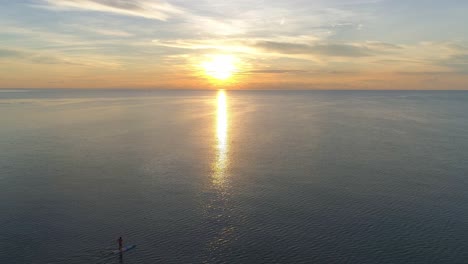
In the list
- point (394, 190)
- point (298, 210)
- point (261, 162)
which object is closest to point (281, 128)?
point (261, 162)

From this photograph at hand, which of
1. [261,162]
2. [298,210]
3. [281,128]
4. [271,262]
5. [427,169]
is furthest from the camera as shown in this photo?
[281,128]

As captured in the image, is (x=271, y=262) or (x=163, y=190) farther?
(x=163, y=190)

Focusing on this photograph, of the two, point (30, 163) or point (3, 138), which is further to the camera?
point (3, 138)

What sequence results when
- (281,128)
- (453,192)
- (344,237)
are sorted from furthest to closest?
(281,128)
(453,192)
(344,237)

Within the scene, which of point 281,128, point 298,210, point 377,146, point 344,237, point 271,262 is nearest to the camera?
point 271,262

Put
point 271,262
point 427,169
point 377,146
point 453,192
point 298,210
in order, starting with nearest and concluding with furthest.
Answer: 1. point 271,262
2. point 298,210
3. point 453,192
4. point 427,169
5. point 377,146

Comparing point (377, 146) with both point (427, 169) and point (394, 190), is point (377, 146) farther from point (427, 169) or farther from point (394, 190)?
point (394, 190)

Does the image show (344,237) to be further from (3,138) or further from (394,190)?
(3,138)

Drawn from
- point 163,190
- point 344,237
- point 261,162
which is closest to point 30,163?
point 163,190

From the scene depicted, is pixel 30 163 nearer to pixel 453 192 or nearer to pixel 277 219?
pixel 277 219
